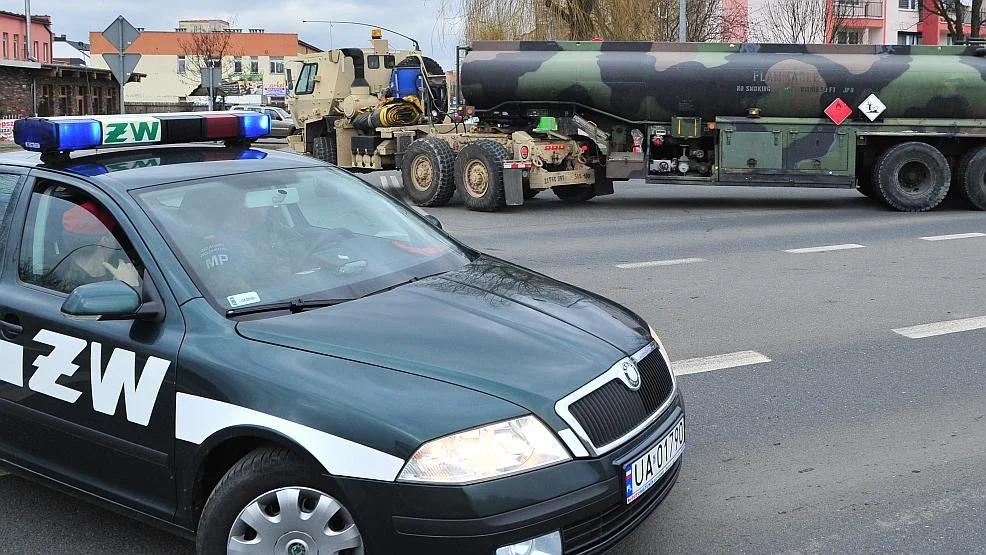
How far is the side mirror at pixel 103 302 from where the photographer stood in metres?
3.45

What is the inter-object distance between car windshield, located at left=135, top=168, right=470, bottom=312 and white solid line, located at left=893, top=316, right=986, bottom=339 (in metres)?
3.91

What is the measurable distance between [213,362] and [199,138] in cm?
170

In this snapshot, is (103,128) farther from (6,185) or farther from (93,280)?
(93,280)

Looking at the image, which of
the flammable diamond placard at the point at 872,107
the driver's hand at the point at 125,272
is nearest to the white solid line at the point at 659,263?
the flammable diamond placard at the point at 872,107

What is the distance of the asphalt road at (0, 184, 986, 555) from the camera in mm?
4008

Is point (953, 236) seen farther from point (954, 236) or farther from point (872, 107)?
point (872, 107)

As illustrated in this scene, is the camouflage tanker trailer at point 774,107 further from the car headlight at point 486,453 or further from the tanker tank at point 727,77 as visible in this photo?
the car headlight at point 486,453

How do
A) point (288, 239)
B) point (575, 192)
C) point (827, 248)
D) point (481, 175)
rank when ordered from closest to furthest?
point (288, 239)
point (827, 248)
point (481, 175)
point (575, 192)

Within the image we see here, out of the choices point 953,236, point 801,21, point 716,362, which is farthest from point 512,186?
point 801,21

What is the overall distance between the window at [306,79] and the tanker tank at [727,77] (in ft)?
14.4

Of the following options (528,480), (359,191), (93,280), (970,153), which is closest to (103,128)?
(93,280)

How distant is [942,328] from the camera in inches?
289

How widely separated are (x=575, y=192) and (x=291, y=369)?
14.4 m

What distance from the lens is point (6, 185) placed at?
4262 mm
